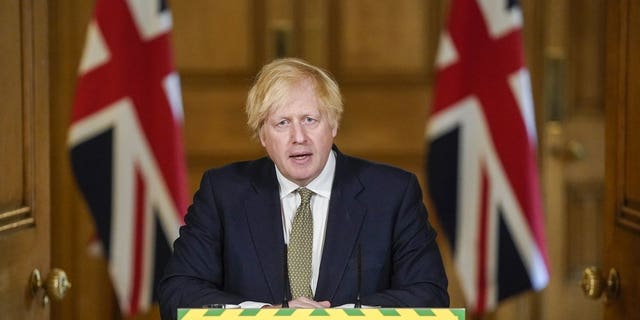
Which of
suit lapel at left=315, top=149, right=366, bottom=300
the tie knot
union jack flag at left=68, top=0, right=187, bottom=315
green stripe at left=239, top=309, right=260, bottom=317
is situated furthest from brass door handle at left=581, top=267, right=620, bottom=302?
union jack flag at left=68, top=0, right=187, bottom=315

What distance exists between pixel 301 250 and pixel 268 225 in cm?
9

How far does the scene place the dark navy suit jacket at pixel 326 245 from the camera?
2.37m

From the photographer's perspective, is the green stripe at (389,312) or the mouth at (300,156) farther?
the mouth at (300,156)

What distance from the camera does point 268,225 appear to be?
95.7 inches

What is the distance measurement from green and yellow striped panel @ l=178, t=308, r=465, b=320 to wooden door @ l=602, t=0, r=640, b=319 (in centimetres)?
83

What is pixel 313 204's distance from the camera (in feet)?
8.13

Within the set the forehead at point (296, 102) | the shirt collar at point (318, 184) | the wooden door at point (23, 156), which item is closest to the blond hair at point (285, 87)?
the forehead at point (296, 102)

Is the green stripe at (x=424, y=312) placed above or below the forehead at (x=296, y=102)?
below

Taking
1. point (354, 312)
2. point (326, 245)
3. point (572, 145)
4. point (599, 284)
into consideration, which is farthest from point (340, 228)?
point (572, 145)

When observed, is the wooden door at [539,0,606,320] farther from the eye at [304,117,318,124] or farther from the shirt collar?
the eye at [304,117,318,124]

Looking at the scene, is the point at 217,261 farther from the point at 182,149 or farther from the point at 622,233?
the point at 182,149

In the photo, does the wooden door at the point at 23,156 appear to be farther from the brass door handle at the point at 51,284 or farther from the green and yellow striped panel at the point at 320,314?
the green and yellow striped panel at the point at 320,314

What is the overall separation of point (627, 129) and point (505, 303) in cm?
204

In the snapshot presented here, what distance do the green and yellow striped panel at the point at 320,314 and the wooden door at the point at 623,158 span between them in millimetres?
829
